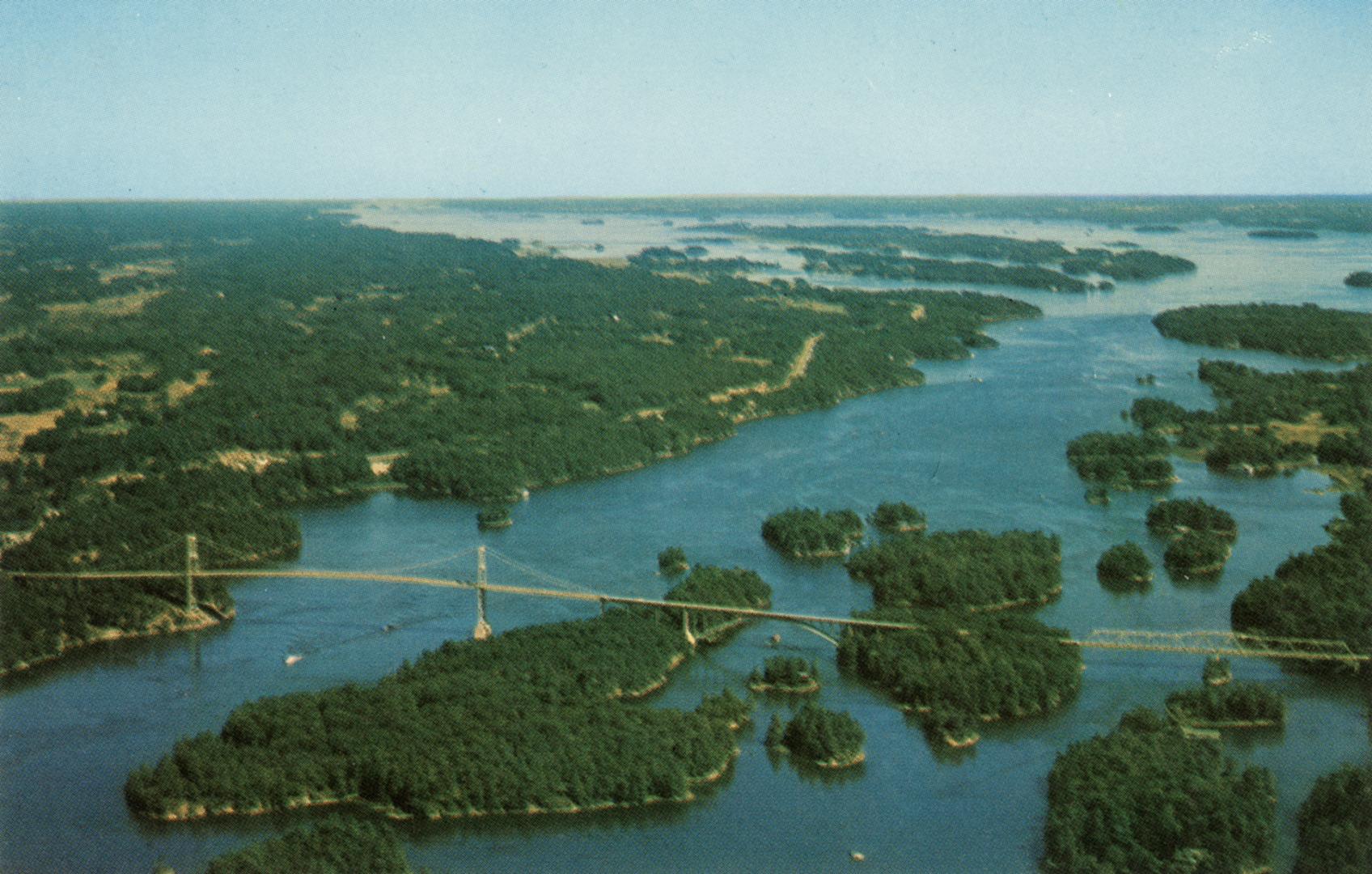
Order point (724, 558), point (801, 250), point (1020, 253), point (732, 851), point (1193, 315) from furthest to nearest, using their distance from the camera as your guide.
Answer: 1. point (801, 250)
2. point (1020, 253)
3. point (1193, 315)
4. point (724, 558)
5. point (732, 851)

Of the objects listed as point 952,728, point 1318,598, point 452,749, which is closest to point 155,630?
point 452,749

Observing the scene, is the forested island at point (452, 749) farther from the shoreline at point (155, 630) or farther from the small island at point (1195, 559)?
the small island at point (1195, 559)

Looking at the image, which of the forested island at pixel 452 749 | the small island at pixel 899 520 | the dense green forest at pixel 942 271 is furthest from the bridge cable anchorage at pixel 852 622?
the dense green forest at pixel 942 271

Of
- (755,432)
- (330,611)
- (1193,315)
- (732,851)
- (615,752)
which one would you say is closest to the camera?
(732,851)

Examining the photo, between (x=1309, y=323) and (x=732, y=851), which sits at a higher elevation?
(x=1309, y=323)

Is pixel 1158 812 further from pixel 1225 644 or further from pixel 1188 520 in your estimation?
pixel 1188 520

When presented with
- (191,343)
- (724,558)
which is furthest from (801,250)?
(724,558)

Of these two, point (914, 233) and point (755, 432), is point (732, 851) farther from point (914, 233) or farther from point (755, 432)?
point (914, 233)

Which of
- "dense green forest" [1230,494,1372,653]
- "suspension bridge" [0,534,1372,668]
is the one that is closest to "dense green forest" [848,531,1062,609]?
"suspension bridge" [0,534,1372,668]
